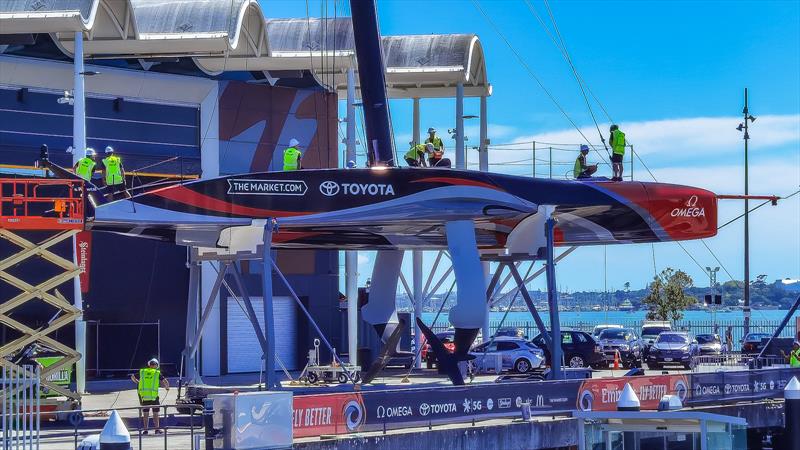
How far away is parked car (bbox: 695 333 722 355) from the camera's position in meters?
47.3

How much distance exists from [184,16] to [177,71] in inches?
102

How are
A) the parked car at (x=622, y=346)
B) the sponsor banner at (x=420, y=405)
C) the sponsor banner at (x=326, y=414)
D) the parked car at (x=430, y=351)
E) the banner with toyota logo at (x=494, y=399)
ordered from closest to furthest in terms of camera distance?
1. the sponsor banner at (x=326, y=414)
2. the sponsor banner at (x=420, y=405)
3. the banner with toyota logo at (x=494, y=399)
4. the parked car at (x=430, y=351)
5. the parked car at (x=622, y=346)

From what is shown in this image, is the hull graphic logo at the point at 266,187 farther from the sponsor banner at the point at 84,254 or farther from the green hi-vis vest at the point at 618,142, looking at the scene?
the sponsor banner at the point at 84,254

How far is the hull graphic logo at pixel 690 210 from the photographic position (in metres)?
29.8

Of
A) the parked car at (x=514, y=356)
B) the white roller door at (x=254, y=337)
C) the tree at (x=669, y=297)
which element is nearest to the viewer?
the white roller door at (x=254, y=337)

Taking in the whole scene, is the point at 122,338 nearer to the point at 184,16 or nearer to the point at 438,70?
the point at 184,16

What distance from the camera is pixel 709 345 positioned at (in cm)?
4844

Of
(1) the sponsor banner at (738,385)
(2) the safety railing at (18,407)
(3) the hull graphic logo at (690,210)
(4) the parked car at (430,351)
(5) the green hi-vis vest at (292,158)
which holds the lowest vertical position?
(4) the parked car at (430,351)

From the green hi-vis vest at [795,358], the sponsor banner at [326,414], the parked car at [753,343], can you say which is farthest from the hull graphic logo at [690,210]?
the parked car at [753,343]

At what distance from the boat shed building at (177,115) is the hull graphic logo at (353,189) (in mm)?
9634

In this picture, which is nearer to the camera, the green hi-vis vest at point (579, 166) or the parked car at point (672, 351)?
the green hi-vis vest at point (579, 166)

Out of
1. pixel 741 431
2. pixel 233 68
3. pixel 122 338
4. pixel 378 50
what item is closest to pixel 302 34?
pixel 233 68

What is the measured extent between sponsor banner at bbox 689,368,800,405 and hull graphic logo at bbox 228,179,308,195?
372 inches

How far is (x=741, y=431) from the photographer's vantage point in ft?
57.1
